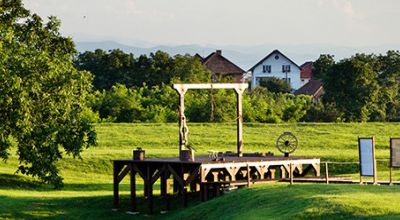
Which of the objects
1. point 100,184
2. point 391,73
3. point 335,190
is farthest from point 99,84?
point 335,190

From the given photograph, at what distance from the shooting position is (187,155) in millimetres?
36469

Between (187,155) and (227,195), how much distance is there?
4273 millimetres

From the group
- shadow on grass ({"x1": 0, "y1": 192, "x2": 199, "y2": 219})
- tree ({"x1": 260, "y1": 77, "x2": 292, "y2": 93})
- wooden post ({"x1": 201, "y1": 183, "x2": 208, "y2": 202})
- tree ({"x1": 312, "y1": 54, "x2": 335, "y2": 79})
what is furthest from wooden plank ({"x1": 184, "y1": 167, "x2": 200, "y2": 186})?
tree ({"x1": 312, "y1": 54, "x2": 335, "y2": 79})

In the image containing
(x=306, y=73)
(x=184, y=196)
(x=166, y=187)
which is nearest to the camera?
(x=184, y=196)

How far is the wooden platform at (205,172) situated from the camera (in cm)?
3534

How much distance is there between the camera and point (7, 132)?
37812 millimetres

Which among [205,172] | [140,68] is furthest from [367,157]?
[140,68]

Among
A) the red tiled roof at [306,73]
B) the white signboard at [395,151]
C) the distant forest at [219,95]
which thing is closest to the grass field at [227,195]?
the white signboard at [395,151]

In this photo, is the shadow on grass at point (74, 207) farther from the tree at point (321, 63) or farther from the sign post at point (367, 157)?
the tree at point (321, 63)

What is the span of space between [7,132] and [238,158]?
28.4 ft

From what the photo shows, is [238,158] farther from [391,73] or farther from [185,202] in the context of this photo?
[391,73]

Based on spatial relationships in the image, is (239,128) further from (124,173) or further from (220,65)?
(220,65)

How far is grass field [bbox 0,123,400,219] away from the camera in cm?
2659

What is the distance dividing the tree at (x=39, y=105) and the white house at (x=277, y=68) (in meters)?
111
